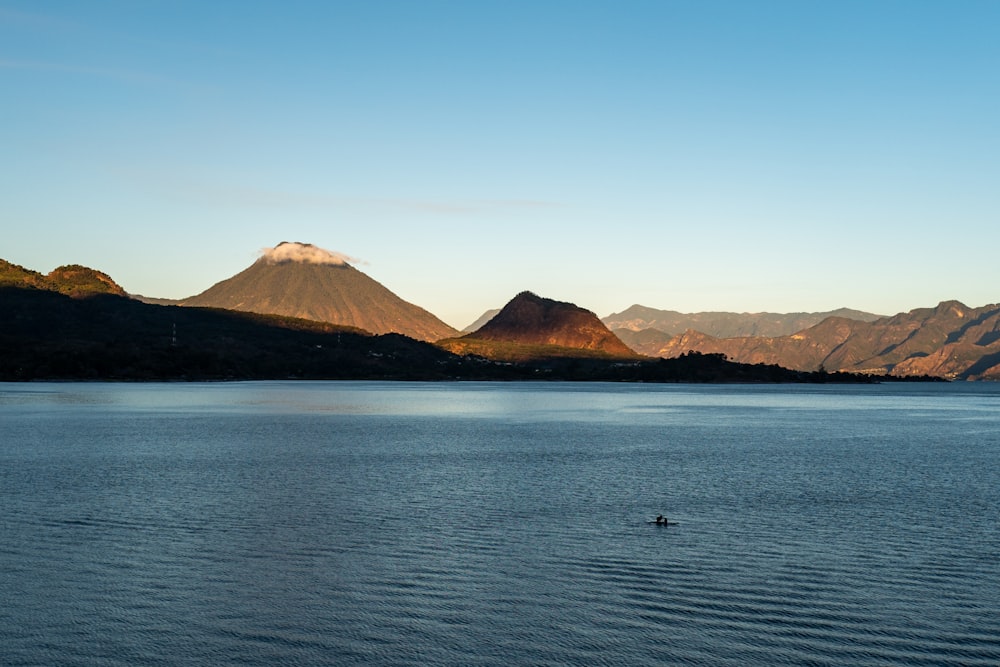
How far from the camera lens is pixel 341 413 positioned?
5891 inches

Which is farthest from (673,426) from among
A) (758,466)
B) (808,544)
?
(808,544)

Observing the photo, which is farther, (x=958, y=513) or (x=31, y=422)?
(x=31, y=422)

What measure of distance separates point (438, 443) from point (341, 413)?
62.0m

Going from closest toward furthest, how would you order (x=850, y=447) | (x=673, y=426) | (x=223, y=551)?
(x=223, y=551)
(x=850, y=447)
(x=673, y=426)

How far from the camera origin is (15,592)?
28312 mm

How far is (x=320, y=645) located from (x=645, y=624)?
9370mm

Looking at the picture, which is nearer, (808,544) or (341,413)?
(808,544)

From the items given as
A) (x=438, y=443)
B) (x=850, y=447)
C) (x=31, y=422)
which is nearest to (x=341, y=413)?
(x=31, y=422)

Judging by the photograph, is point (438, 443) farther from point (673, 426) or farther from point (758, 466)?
point (673, 426)

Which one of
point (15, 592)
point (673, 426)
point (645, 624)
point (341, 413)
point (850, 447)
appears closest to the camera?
point (645, 624)

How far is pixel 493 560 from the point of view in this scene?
33.8 metres

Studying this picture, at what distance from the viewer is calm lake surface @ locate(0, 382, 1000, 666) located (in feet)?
78.5

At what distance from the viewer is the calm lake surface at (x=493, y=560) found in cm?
2394

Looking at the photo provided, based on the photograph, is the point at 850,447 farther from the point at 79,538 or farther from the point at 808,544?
the point at 79,538
